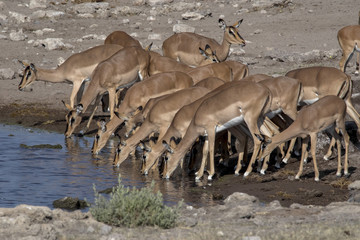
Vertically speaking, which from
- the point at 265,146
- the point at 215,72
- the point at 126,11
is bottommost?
the point at 126,11

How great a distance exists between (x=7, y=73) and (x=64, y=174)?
7163 mm

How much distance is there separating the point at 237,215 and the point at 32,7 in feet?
60.8

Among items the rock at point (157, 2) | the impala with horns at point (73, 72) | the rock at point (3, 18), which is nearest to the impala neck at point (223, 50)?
the impala with horns at point (73, 72)

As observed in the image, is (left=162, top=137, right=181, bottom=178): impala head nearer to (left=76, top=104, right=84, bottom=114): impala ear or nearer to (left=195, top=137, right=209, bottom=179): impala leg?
(left=195, top=137, right=209, bottom=179): impala leg

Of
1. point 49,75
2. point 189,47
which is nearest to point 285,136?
point 49,75

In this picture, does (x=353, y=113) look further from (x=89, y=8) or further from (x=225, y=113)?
(x=89, y=8)

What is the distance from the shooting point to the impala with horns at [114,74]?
14.1 m

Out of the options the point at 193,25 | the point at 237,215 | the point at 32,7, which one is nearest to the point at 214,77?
the point at 237,215

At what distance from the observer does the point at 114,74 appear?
46.3 ft

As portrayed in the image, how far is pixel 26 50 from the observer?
19.6 m

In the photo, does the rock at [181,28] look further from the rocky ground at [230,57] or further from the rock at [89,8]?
the rock at [89,8]

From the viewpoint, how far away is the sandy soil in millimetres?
10016

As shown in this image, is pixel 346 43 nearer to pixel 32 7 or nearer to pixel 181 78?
pixel 181 78

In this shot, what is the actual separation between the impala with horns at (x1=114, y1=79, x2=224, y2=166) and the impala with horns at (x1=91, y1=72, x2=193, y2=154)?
1170 millimetres
